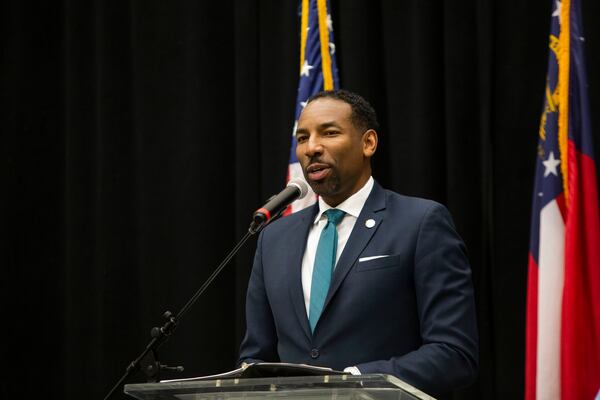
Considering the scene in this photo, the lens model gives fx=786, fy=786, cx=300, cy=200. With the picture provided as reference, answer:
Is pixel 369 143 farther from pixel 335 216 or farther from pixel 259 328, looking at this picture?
pixel 259 328

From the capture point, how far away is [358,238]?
8.61 ft

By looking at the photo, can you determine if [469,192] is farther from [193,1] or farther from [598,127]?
[193,1]

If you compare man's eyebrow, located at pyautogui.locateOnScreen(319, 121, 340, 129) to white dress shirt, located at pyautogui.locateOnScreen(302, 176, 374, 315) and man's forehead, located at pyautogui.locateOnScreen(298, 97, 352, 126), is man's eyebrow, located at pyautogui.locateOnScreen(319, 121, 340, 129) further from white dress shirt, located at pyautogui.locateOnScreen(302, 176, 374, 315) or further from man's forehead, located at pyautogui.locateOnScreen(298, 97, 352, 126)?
white dress shirt, located at pyautogui.locateOnScreen(302, 176, 374, 315)

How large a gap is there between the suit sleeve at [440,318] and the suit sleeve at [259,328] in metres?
0.51

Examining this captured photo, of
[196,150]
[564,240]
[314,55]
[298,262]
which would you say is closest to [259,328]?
[298,262]

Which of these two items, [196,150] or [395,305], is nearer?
[395,305]

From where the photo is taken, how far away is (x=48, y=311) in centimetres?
491

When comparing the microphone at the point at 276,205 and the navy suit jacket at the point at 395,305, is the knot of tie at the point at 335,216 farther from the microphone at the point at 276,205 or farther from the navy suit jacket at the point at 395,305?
the microphone at the point at 276,205

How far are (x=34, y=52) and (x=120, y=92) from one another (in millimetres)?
693

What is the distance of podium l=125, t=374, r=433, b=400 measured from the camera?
1.53 meters

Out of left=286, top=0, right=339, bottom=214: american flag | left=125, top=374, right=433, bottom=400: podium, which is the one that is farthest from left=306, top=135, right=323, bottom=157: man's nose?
left=286, top=0, right=339, bottom=214: american flag

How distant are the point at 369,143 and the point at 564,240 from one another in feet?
3.72

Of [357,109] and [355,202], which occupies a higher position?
[357,109]

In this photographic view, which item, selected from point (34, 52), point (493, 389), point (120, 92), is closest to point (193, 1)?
point (120, 92)
